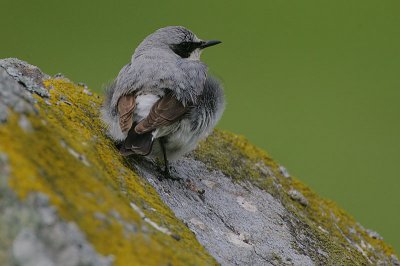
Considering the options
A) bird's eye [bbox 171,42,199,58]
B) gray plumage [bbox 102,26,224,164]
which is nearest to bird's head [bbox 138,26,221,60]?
bird's eye [bbox 171,42,199,58]

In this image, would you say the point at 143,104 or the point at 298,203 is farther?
the point at 298,203

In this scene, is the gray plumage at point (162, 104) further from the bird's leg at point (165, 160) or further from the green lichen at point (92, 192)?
the green lichen at point (92, 192)

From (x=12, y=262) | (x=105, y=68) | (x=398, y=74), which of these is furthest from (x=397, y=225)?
(x=12, y=262)

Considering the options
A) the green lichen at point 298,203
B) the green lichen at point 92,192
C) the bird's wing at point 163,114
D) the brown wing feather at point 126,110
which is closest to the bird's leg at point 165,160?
the bird's wing at point 163,114

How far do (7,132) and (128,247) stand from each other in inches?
26.7

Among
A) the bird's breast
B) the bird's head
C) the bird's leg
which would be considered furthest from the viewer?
the bird's head

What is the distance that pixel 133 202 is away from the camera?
356 cm

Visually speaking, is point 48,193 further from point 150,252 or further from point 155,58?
point 155,58

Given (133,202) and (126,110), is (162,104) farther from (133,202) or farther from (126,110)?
(133,202)

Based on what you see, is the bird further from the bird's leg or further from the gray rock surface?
the gray rock surface

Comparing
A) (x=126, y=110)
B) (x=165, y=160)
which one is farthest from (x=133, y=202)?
(x=126, y=110)

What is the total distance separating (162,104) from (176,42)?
1544 mm

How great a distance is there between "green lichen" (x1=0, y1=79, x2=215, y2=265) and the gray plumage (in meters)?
1.05

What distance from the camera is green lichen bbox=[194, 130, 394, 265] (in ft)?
17.6
